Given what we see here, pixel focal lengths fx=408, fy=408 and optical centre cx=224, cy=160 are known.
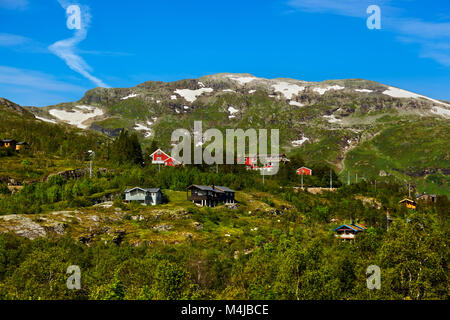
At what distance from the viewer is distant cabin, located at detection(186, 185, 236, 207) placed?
8138cm

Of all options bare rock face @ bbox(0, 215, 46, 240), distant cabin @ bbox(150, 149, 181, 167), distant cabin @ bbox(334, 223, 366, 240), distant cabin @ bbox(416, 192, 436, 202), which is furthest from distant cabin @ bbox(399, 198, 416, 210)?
bare rock face @ bbox(0, 215, 46, 240)

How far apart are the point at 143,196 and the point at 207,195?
12.7m

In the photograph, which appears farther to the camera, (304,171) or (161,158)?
(304,171)

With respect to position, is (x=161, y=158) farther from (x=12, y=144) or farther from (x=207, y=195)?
(x=207, y=195)

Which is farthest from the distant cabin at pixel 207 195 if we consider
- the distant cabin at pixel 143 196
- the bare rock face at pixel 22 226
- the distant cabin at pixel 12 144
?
the distant cabin at pixel 12 144

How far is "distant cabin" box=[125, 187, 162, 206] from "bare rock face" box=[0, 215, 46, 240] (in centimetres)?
2275

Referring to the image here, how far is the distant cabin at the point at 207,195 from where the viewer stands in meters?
81.4

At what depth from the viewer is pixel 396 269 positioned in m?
30.5

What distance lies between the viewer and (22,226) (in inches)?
2092

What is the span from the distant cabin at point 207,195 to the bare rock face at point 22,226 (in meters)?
33.1

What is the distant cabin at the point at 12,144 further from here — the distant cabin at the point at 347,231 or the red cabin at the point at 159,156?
the distant cabin at the point at 347,231

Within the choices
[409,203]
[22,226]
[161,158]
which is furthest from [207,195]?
[409,203]

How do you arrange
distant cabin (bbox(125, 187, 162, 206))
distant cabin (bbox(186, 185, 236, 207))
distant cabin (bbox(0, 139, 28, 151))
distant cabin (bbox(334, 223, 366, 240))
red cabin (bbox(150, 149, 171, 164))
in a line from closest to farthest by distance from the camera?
distant cabin (bbox(334, 223, 366, 240)) < distant cabin (bbox(125, 187, 162, 206)) < distant cabin (bbox(186, 185, 236, 207)) < distant cabin (bbox(0, 139, 28, 151)) < red cabin (bbox(150, 149, 171, 164))

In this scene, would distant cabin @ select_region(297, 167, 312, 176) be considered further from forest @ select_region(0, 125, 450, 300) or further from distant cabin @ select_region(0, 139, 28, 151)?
distant cabin @ select_region(0, 139, 28, 151)
